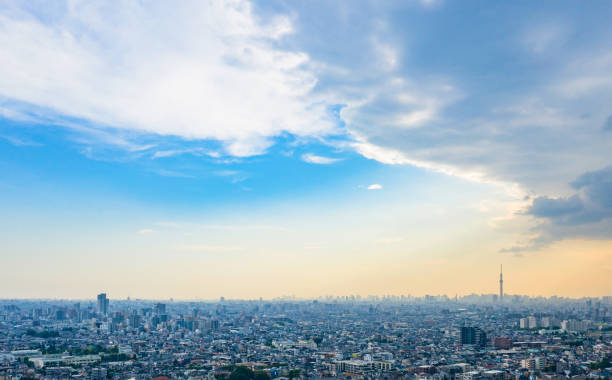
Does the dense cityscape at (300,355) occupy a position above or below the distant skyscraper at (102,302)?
above

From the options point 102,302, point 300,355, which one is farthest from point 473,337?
point 102,302

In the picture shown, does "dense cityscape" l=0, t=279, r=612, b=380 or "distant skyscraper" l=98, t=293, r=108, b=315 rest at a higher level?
"dense cityscape" l=0, t=279, r=612, b=380

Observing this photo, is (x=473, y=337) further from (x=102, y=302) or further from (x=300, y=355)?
(x=102, y=302)

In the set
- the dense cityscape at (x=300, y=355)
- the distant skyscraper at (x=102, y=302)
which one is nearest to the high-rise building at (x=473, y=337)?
the dense cityscape at (x=300, y=355)

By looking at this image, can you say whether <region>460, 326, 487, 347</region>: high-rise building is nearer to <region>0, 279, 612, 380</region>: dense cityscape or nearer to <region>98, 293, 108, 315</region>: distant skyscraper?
<region>0, 279, 612, 380</region>: dense cityscape

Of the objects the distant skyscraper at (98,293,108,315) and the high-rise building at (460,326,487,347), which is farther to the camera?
the distant skyscraper at (98,293,108,315)

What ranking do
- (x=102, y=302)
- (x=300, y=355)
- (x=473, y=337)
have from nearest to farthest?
(x=300, y=355) < (x=473, y=337) < (x=102, y=302)

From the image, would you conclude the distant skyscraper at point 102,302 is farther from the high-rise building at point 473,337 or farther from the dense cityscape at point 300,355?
the high-rise building at point 473,337

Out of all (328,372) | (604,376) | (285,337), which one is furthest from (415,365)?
(285,337)

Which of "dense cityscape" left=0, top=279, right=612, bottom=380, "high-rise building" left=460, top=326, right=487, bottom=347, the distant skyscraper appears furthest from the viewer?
the distant skyscraper

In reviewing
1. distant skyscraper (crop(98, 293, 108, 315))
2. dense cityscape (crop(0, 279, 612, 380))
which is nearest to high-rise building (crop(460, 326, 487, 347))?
dense cityscape (crop(0, 279, 612, 380))

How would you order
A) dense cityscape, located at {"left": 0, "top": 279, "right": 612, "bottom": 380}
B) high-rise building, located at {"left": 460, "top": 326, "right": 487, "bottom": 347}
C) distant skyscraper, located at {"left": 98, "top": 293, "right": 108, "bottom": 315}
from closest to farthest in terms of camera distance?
dense cityscape, located at {"left": 0, "top": 279, "right": 612, "bottom": 380} → high-rise building, located at {"left": 460, "top": 326, "right": 487, "bottom": 347} → distant skyscraper, located at {"left": 98, "top": 293, "right": 108, "bottom": 315}
